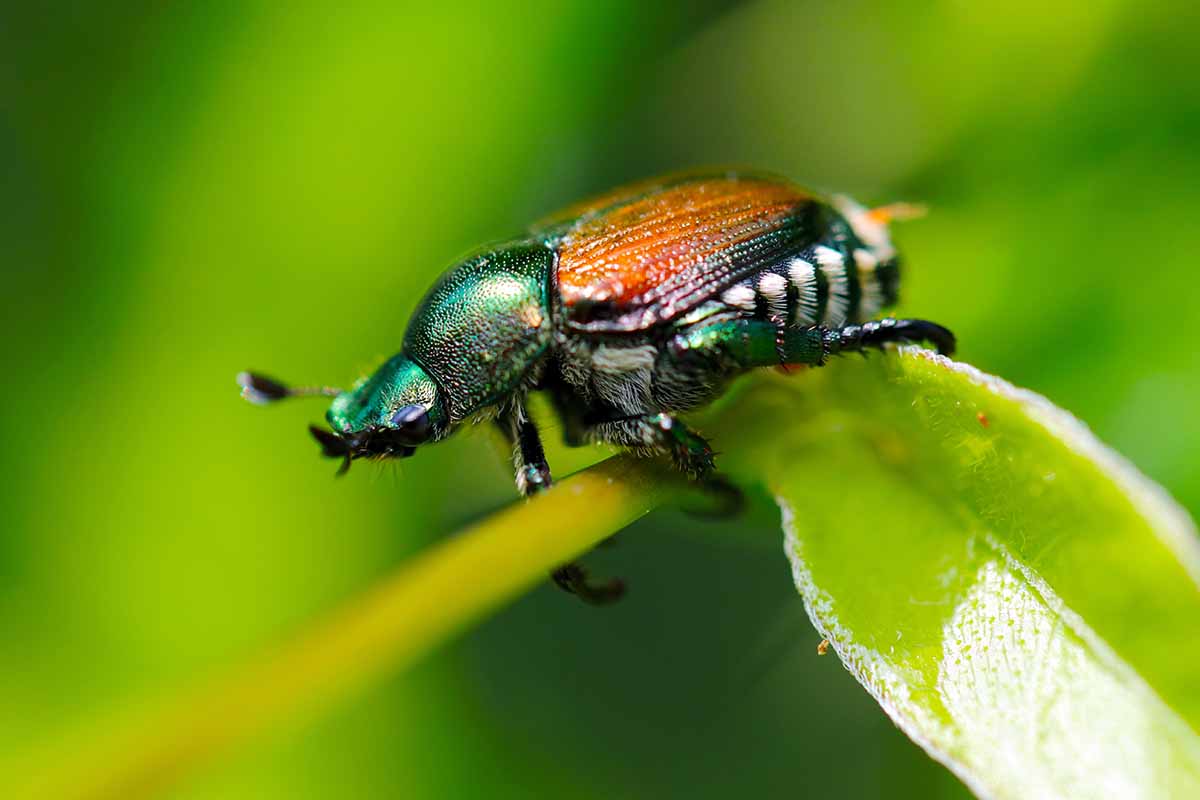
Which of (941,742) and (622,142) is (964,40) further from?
(941,742)

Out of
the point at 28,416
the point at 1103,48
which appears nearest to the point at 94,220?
the point at 28,416

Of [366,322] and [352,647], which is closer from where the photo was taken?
[352,647]

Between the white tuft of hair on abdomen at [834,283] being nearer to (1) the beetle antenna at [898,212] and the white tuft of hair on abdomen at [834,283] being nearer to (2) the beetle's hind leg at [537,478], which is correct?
(1) the beetle antenna at [898,212]

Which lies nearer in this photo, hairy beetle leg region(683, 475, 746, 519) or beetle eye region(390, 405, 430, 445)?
hairy beetle leg region(683, 475, 746, 519)

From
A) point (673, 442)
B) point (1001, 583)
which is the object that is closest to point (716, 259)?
point (673, 442)

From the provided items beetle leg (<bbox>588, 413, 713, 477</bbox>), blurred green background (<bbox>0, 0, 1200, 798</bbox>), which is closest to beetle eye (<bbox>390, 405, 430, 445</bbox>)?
beetle leg (<bbox>588, 413, 713, 477</bbox>)

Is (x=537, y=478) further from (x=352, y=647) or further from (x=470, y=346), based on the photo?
(x=352, y=647)

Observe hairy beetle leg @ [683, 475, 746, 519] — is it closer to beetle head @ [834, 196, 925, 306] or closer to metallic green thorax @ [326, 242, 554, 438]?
metallic green thorax @ [326, 242, 554, 438]

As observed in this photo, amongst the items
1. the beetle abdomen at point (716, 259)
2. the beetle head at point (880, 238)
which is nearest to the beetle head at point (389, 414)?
the beetle abdomen at point (716, 259)
